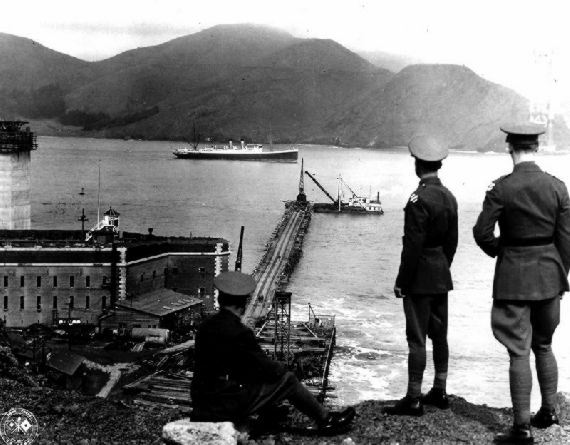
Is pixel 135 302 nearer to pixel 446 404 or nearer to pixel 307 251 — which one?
pixel 446 404

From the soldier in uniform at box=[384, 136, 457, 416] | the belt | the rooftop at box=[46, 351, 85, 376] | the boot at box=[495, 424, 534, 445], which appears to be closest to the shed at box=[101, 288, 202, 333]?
the rooftop at box=[46, 351, 85, 376]

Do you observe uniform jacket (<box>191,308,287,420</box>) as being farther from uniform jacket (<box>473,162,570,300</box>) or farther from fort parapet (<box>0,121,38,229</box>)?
fort parapet (<box>0,121,38,229</box>)

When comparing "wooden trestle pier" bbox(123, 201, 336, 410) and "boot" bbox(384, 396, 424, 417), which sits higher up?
"boot" bbox(384, 396, 424, 417)

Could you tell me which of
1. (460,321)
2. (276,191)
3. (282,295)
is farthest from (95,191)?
(282,295)

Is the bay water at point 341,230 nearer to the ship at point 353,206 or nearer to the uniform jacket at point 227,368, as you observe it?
the ship at point 353,206

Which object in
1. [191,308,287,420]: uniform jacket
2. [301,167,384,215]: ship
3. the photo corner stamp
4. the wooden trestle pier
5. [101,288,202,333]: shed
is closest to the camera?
[191,308,287,420]: uniform jacket

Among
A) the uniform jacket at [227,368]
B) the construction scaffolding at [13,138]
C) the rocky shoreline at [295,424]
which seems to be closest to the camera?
the uniform jacket at [227,368]

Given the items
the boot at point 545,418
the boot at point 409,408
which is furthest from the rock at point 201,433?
the boot at point 545,418

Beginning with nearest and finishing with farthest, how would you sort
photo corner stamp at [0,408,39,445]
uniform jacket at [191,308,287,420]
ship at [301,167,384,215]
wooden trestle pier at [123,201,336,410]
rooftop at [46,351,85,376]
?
uniform jacket at [191,308,287,420] → photo corner stamp at [0,408,39,445] → rooftop at [46,351,85,376] → wooden trestle pier at [123,201,336,410] → ship at [301,167,384,215]
